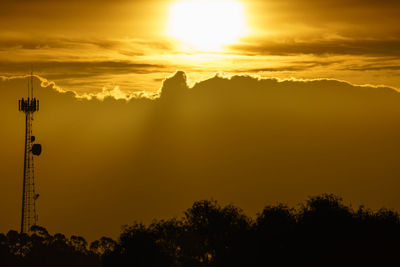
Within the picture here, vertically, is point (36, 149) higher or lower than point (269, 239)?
higher

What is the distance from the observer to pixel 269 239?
5979 inches

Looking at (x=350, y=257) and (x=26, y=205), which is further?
(x=26, y=205)

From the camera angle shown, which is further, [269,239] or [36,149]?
[36,149]

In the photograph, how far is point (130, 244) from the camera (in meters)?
156

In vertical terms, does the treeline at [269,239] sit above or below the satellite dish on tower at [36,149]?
below

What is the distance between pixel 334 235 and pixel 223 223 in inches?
806

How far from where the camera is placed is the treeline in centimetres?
14550

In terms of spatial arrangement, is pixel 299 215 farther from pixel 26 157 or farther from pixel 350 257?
pixel 26 157

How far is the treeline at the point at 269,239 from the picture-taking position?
5728 inches

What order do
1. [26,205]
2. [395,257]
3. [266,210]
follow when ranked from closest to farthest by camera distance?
[395,257]
[266,210]
[26,205]

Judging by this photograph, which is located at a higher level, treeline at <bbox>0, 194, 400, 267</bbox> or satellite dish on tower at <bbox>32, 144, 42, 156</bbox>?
satellite dish on tower at <bbox>32, 144, 42, 156</bbox>

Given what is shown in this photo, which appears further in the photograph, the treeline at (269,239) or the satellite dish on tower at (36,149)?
the satellite dish on tower at (36,149)

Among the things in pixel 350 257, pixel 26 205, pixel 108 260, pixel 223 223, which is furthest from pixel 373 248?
pixel 26 205

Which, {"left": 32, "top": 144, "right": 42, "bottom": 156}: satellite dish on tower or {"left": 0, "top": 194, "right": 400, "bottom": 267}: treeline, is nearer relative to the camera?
{"left": 0, "top": 194, "right": 400, "bottom": 267}: treeline
